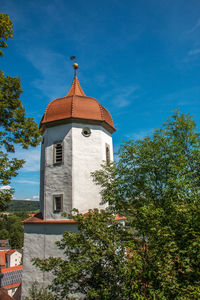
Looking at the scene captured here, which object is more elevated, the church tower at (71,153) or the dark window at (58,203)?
Answer: the church tower at (71,153)

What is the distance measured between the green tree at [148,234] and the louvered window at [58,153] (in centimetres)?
520

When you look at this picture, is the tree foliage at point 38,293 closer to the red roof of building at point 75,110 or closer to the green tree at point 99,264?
the green tree at point 99,264

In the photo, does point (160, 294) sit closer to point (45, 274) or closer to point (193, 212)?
point (193, 212)

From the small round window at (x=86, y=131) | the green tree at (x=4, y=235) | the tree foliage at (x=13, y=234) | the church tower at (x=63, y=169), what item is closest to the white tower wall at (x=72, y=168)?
the church tower at (x=63, y=169)

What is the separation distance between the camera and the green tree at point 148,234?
214 inches

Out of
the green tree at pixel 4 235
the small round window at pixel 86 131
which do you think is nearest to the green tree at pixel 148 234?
the small round window at pixel 86 131

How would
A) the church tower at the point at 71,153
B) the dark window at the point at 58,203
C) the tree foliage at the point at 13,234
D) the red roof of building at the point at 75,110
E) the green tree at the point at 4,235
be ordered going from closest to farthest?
1. the dark window at the point at 58,203
2. the church tower at the point at 71,153
3. the red roof of building at the point at 75,110
4. the tree foliage at the point at 13,234
5. the green tree at the point at 4,235

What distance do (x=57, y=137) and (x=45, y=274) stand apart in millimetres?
7885

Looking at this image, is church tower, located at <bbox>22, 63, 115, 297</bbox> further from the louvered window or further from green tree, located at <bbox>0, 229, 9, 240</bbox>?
green tree, located at <bbox>0, 229, 9, 240</bbox>

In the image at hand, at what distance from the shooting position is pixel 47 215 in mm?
12539

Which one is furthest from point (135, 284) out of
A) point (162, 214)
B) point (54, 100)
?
point (54, 100)

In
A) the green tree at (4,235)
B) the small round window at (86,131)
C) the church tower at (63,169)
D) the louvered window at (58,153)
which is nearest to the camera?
the church tower at (63,169)

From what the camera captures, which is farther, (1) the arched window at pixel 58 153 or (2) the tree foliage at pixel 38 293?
(1) the arched window at pixel 58 153

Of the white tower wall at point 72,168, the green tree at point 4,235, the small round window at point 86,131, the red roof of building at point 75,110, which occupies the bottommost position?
the green tree at point 4,235
